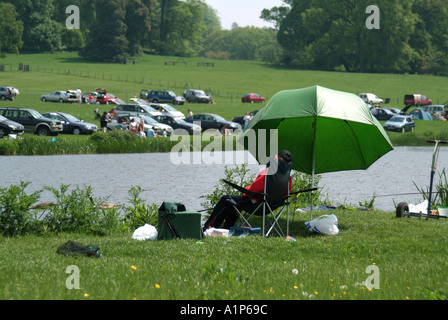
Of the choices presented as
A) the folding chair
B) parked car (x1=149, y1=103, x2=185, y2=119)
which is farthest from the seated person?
parked car (x1=149, y1=103, x2=185, y2=119)

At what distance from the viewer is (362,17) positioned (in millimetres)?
93375

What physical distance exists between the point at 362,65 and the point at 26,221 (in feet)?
314

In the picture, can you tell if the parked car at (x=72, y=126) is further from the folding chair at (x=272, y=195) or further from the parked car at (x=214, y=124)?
the folding chair at (x=272, y=195)

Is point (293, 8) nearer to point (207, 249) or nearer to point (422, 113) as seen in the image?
point (422, 113)

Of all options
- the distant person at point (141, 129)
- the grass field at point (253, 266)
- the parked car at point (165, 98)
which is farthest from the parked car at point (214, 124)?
the grass field at point (253, 266)

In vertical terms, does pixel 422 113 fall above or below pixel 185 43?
below

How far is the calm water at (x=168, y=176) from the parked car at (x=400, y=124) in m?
14.1

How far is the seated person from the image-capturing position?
9703mm

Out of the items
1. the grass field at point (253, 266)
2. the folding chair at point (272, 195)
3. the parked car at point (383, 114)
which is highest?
the folding chair at point (272, 195)

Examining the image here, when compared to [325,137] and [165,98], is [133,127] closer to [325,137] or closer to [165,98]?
[165,98]

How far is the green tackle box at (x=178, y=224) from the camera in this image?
29.0 ft

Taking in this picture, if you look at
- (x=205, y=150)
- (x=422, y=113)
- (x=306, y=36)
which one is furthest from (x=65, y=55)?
(x=205, y=150)

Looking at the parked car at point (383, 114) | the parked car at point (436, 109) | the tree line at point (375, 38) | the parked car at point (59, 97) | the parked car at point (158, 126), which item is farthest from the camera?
the tree line at point (375, 38)

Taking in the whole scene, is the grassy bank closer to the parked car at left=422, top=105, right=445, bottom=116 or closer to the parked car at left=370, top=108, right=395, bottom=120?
the parked car at left=370, top=108, right=395, bottom=120
